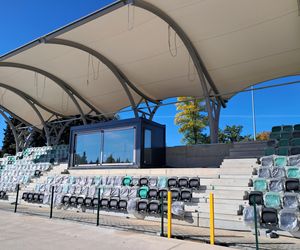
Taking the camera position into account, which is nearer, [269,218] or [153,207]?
[269,218]

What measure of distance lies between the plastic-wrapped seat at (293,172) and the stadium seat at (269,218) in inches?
98.3

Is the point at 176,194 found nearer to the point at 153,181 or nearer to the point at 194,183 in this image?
the point at 194,183

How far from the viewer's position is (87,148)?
1858cm

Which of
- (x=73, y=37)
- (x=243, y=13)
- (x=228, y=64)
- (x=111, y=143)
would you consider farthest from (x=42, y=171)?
(x=243, y=13)

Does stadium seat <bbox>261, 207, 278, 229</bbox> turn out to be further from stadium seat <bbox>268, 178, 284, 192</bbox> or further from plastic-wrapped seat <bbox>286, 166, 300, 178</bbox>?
plastic-wrapped seat <bbox>286, 166, 300, 178</bbox>

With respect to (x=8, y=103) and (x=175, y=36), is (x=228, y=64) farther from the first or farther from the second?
(x=8, y=103)

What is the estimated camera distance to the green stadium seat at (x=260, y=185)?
32.8 feet

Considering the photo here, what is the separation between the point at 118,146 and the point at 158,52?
5.78 metres

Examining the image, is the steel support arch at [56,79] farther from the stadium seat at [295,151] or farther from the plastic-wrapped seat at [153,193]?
the stadium seat at [295,151]

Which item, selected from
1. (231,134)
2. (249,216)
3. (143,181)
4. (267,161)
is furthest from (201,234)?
(231,134)

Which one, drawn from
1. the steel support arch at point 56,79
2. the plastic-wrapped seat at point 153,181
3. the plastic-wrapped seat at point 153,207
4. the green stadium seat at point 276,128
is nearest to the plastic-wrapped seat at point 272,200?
the plastic-wrapped seat at point 153,207

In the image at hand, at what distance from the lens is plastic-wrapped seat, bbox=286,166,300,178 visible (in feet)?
33.3

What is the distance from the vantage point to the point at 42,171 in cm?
2048

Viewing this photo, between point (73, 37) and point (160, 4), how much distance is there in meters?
5.43
